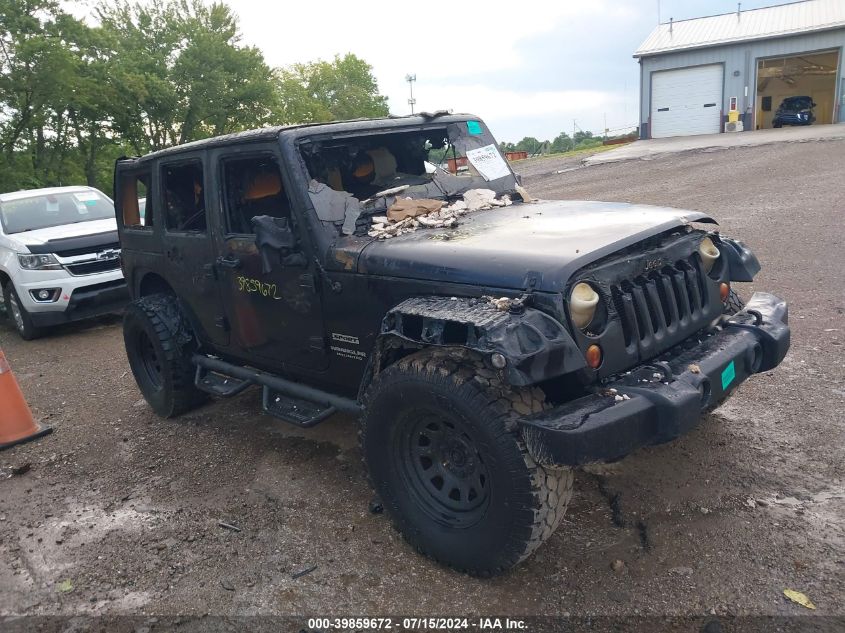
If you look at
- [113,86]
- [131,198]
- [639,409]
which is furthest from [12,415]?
[113,86]

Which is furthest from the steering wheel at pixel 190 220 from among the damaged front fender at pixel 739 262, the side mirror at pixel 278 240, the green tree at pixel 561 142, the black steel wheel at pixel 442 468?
the green tree at pixel 561 142

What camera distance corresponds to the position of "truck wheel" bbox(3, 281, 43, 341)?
7922mm

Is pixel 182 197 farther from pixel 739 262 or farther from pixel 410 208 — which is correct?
pixel 739 262

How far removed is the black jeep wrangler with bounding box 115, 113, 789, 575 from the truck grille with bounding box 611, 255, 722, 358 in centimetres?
1

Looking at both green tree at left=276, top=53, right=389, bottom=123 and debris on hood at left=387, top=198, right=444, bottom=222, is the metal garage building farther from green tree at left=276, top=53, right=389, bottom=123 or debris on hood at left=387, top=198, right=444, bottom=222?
green tree at left=276, top=53, right=389, bottom=123

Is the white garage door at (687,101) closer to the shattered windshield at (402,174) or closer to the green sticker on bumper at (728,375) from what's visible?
the shattered windshield at (402,174)

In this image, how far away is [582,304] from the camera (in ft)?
8.83

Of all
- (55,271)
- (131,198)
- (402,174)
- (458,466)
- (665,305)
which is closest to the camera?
(458,466)

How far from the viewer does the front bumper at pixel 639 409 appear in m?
2.46

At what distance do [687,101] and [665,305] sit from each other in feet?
95.1

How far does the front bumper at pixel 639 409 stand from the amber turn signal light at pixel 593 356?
104 millimetres

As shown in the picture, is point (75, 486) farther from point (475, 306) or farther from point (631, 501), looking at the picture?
point (631, 501)

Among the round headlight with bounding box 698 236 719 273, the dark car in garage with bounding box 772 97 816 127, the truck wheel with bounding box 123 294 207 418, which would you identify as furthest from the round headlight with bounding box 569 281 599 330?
the dark car in garage with bounding box 772 97 816 127

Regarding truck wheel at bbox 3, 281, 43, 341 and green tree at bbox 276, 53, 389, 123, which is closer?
truck wheel at bbox 3, 281, 43, 341
